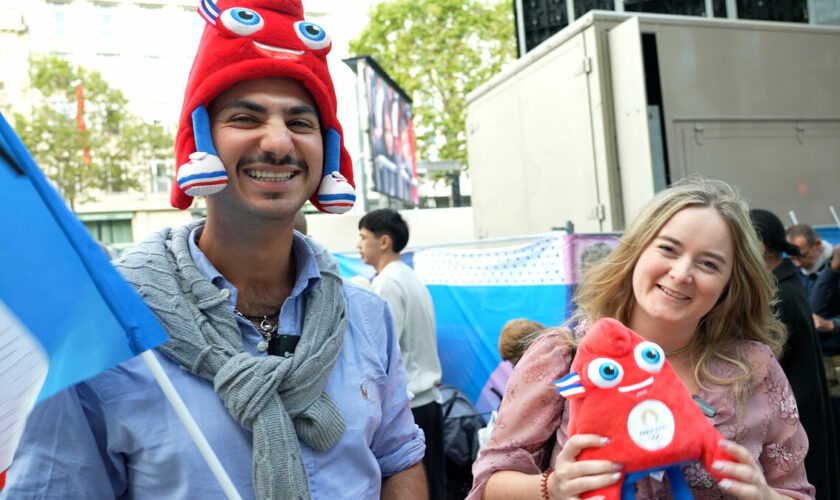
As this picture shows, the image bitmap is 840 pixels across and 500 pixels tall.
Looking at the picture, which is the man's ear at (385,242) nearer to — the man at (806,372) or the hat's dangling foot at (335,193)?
the man at (806,372)

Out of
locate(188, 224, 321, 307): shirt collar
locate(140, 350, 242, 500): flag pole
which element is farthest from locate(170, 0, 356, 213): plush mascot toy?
locate(140, 350, 242, 500): flag pole

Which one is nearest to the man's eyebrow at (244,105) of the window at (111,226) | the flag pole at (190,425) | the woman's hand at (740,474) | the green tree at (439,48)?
the flag pole at (190,425)

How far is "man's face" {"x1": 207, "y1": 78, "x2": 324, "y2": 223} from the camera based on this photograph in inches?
66.2

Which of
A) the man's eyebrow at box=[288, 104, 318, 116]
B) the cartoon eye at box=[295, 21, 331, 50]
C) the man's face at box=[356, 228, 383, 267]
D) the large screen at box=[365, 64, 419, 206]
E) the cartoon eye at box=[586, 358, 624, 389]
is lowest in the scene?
the cartoon eye at box=[586, 358, 624, 389]

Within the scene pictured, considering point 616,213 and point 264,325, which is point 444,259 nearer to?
point 616,213

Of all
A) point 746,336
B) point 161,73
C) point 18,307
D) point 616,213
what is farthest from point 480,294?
point 161,73

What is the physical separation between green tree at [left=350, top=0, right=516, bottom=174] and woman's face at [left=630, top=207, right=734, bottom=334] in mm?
20013

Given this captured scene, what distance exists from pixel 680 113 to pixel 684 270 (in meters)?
4.15

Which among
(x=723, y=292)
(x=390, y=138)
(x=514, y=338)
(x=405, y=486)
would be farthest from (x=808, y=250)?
(x=390, y=138)

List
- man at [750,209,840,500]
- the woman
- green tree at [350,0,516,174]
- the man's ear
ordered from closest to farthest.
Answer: the woman
man at [750,209,840,500]
the man's ear
green tree at [350,0,516,174]

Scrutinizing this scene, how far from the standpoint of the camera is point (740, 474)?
172 cm

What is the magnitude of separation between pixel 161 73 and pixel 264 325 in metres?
39.3

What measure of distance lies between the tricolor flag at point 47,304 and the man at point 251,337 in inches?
5.9

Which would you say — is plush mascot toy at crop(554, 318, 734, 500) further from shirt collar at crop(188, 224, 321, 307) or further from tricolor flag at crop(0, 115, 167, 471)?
tricolor flag at crop(0, 115, 167, 471)
